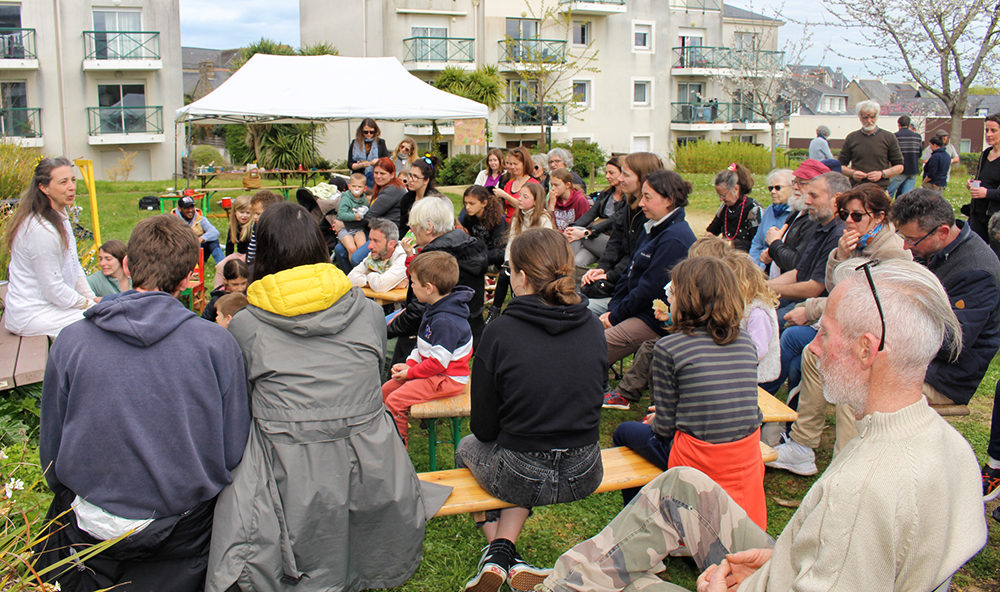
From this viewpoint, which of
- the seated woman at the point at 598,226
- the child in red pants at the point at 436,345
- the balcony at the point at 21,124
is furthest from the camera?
the balcony at the point at 21,124

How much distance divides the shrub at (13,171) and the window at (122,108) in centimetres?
2087

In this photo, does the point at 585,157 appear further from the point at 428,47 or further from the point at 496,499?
the point at 496,499

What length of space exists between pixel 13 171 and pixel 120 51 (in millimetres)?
22734

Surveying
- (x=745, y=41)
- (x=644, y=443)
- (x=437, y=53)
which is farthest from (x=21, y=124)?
(x=745, y=41)

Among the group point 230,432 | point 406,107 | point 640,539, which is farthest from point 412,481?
point 406,107

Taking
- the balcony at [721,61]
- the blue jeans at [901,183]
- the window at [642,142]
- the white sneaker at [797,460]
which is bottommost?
the white sneaker at [797,460]

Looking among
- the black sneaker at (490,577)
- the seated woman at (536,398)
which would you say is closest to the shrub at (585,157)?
the seated woman at (536,398)

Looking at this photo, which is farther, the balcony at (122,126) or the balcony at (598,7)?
the balcony at (598,7)

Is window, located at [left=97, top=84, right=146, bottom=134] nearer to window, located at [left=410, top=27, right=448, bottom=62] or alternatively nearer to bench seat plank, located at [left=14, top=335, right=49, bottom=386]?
window, located at [left=410, top=27, right=448, bottom=62]

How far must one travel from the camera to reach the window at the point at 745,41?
120 feet

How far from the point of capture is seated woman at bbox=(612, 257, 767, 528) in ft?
9.77

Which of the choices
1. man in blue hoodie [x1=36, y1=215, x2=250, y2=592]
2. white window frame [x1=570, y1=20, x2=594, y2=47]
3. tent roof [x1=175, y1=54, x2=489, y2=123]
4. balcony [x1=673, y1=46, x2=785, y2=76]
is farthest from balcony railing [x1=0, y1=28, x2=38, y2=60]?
man in blue hoodie [x1=36, y1=215, x2=250, y2=592]

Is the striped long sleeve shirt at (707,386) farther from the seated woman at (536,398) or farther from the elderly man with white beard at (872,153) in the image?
the elderly man with white beard at (872,153)

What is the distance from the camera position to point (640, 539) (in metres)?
2.65
